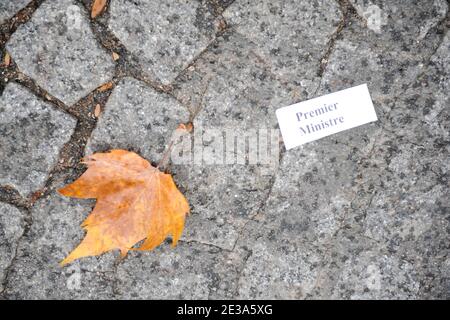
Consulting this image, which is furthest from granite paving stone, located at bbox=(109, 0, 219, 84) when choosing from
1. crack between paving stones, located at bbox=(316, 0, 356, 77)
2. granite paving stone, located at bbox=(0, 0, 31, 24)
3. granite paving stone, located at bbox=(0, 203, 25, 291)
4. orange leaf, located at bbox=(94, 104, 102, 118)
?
granite paving stone, located at bbox=(0, 203, 25, 291)

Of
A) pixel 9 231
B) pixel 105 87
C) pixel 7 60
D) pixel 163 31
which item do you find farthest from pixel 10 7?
→ pixel 9 231

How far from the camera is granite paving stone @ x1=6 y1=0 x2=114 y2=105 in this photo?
1.69 meters

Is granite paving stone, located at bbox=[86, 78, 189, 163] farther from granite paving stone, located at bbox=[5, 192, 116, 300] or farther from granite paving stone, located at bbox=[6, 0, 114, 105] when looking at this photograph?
granite paving stone, located at bbox=[5, 192, 116, 300]

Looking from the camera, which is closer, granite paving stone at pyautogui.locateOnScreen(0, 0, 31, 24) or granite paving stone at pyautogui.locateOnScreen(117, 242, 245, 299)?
granite paving stone at pyautogui.locateOnScreen(0, 0, 31, 24)

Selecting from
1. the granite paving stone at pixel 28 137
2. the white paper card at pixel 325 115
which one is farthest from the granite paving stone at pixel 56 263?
the white paper card at pixel 325 115

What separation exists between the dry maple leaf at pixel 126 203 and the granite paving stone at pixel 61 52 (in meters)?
0.39

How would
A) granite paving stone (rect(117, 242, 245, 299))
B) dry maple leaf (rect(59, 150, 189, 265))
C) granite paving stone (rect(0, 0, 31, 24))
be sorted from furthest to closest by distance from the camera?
granite paving stone (rect(117, 242, 245, 299))
granite paving stone (rect(0, 0, 31, 24))
dry maple leaf (rect(59, 150, 189, 265))

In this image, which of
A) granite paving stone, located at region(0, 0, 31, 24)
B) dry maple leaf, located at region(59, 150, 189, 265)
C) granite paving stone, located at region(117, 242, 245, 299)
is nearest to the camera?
dry maple leaf, located at region(59, 150, 189, 265)

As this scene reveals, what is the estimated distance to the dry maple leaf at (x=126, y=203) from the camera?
154cm

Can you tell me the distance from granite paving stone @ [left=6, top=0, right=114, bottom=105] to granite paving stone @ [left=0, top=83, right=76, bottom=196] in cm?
10

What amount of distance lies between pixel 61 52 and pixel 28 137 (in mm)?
433

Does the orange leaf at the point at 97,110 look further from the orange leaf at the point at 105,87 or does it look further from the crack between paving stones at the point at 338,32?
the crack between paving stones at the point at 338,32

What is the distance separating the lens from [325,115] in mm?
1743
